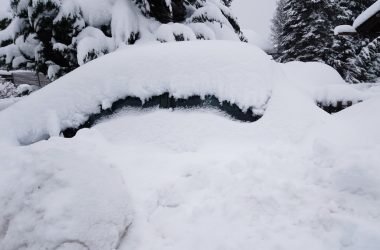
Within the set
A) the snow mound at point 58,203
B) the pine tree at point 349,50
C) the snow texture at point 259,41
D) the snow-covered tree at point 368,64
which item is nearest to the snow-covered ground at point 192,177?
the snow mound at point 58,203

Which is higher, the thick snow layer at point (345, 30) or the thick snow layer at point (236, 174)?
the thick snow layer at point (345, 30)

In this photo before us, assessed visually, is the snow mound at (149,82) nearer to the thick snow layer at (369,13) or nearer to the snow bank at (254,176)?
the snow bank at (254,176)

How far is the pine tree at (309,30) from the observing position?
17.4 meters

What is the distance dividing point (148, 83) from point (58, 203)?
185 centimetres

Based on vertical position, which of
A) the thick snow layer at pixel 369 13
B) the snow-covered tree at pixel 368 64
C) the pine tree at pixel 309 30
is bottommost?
the snow-covered tree at pixel 368 64

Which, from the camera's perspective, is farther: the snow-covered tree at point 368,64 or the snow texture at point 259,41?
the snow texture at point 259,41

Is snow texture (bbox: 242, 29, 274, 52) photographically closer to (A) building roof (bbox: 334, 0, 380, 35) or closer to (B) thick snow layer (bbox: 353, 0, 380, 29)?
(A) building roof (bbox: 334, 0, 380, 35)

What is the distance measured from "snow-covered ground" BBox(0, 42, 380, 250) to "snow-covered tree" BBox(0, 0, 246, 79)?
8.48ft

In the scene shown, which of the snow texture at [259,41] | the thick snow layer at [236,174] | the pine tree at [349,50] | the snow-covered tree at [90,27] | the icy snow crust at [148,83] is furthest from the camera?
the snow texture at [259,41]

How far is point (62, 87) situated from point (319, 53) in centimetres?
1656

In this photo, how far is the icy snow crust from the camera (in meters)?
3.60

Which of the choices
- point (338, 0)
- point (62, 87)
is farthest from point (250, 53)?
point (338, 0)

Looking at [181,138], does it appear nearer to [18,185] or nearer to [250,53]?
[250,53]

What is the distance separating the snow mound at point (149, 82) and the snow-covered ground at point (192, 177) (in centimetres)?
2
